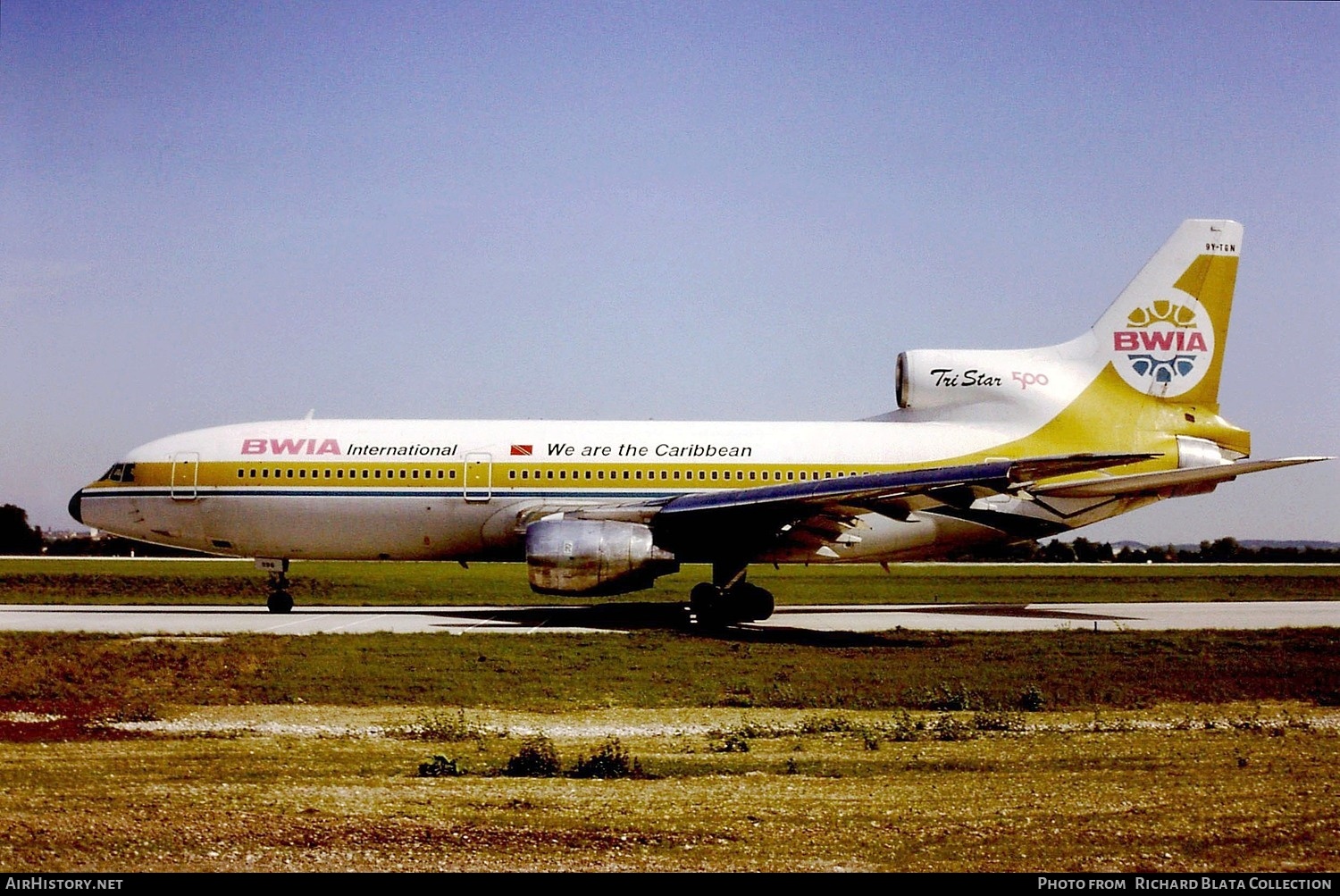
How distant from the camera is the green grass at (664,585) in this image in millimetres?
31234

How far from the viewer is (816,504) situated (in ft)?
67.8

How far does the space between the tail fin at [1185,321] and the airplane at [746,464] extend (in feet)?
0.13

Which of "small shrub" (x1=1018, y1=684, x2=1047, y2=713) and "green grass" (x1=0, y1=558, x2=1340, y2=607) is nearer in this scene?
"small shrub" (x1=1018, y1=684, x2=1047, y2=713)

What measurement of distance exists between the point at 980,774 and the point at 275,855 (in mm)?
5283

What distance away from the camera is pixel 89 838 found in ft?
21.1

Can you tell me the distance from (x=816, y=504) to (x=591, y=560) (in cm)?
416

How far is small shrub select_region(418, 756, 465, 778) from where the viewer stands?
28.1 feet

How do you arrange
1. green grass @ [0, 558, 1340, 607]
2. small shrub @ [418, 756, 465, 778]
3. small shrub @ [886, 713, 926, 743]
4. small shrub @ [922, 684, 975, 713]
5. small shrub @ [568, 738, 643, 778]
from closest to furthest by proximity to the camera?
small shrub @ [418, 756, 465, 778]
small shrub @ [568, 738, 643, 778]
small shrub @ [886, 713, 926, 743]
small shrub @ [922, 684, 975, 713]
green grass @ [0, 558, 1340, 607]

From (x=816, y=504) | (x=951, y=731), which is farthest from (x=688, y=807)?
(x=816, y=504)

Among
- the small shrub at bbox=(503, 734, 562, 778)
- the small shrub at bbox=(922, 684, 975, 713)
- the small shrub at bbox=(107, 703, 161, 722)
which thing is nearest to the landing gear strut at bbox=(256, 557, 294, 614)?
the small shrub at bbox=(107, 703, 161, 722)

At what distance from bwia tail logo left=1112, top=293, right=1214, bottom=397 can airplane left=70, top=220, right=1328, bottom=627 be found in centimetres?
4

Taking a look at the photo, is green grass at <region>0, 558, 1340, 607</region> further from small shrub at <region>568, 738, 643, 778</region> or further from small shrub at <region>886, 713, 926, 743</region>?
small shrub at <region>568, 738, 643, 778</region>

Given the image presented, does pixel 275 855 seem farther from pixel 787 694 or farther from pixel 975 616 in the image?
pixel 975 616
